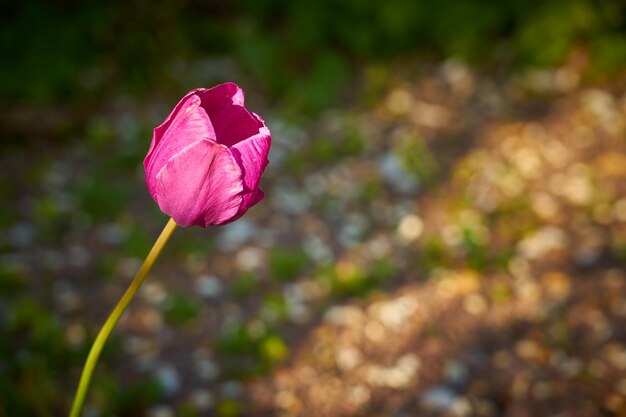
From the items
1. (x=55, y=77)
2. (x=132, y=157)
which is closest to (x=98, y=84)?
(x=55, y=77)

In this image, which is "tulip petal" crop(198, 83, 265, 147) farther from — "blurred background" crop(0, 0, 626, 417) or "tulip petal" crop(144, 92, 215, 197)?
"blurred background" crop(0, 0, 626, 417)

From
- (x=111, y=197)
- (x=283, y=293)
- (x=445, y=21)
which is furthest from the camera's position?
(x=445, y=21)

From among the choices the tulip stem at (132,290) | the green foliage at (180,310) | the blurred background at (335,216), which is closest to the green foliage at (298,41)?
the blurred background at (335,216)

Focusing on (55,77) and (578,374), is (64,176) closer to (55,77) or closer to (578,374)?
(55,77)

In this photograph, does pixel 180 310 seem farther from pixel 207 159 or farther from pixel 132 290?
pixel 207 159

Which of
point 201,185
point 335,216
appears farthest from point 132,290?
point 335,216

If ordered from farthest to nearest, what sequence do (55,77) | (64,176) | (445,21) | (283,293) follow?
(445,21) < (55,77) < (64,176) < (283,293)

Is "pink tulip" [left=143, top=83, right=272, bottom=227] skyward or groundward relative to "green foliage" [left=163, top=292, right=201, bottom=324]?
groundward

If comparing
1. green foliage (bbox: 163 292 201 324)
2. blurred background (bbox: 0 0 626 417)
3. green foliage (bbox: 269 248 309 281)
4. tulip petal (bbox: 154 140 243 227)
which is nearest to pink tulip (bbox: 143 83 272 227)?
tulip petal (bbox: 154 140 243 227)
